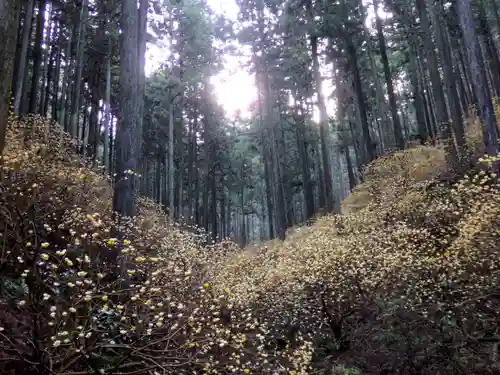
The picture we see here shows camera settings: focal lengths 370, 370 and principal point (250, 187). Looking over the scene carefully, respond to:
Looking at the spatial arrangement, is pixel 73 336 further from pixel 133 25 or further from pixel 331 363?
pixel 133 25

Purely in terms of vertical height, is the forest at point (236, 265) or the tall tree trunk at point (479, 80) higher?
the tall tree trunk at point (479, 80)

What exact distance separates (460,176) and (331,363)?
714cm

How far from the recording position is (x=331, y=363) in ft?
21.9

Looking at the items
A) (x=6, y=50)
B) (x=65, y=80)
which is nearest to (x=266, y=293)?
(x=6, y=50)

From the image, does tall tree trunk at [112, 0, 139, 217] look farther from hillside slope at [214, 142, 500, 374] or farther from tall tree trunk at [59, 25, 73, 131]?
tall tree trunk at [59, 25, 73, 131]

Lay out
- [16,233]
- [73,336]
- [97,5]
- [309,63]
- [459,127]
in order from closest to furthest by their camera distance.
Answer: [73,336]
[16,233]
[459,127]
[97,5]
[309,63]

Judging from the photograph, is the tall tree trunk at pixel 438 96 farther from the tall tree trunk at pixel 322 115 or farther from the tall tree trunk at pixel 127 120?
the tall tree trunk at pixel 127 120

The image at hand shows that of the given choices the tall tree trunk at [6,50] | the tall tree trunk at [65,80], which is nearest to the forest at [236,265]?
the tall tree trunk at [6,50]

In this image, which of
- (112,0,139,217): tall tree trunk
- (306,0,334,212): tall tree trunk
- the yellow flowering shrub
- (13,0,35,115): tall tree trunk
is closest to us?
the yellow flowering shrub

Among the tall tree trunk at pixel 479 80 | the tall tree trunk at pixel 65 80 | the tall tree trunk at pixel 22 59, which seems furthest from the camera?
the tall tree trunk at pixel 65 80

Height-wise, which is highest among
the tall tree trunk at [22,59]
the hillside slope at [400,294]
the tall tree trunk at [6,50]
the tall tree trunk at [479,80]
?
the tall tree trunk at [22,59]

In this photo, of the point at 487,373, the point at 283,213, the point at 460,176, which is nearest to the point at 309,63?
the point at 283,213

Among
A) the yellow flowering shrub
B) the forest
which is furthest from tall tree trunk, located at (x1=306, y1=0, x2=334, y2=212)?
the yellow flowering shrub

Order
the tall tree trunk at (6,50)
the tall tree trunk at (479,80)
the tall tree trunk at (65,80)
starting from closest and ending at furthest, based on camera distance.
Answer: the tall tree trunk at (6,50) < the tall tree trunk at (479,80) < the tall tree trunk at (65,80)
